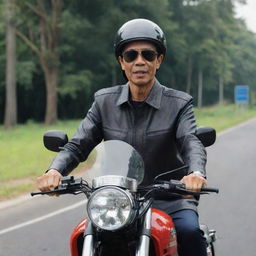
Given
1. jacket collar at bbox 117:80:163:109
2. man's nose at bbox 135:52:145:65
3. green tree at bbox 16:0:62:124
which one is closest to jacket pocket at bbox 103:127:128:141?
jacket collar at bbox 117:80:163:109

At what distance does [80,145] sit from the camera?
3318mm

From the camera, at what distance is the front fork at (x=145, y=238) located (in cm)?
252

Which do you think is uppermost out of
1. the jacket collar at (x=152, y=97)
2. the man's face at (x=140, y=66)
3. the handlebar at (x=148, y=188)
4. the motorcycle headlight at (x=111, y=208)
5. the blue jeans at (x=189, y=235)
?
the man's face at (x=140, y=66)

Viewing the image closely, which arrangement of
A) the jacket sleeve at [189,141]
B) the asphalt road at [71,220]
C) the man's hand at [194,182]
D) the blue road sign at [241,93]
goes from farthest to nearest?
1. the blue road sign at [241,93]
2. the asphalt road at [71,220]
3. the jacket sleeve at [189,141]
4. the man's hand at [194,182]

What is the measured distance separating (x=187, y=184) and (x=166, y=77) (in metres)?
50.7

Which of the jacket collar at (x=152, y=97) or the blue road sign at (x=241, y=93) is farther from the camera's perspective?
the blue road sign at (x=241, y=93)

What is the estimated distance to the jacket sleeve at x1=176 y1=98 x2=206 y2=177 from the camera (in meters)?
3.03

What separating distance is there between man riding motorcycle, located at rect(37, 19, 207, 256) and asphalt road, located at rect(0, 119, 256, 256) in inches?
105

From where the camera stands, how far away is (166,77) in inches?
2088

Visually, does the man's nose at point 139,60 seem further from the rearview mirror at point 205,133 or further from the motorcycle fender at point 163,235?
the motorcycle fender at point 163,235

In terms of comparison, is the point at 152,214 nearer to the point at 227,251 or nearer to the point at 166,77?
the point at 227,251

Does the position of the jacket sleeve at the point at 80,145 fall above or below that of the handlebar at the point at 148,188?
above

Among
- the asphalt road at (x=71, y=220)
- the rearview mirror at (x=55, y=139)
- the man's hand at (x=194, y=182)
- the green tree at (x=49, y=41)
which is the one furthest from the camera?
the green tree at (x=49, y=41)

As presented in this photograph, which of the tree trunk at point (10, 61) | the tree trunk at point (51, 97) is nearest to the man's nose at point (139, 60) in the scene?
the tree trunk at point (10, 61)
